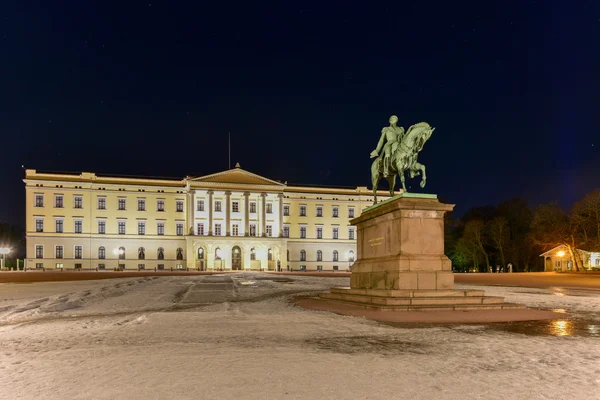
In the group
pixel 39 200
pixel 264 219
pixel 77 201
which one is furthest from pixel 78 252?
pixel 264 219

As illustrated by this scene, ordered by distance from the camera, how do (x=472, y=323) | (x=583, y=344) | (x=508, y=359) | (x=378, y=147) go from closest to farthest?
(x=508, y=359)
(x=583, y=344)
(x=472, y=323)
(x=378, y=147)

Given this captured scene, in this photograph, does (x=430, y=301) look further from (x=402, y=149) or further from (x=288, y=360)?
(x=288, y=360)

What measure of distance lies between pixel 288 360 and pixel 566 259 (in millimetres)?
69452

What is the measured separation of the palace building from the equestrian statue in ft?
198

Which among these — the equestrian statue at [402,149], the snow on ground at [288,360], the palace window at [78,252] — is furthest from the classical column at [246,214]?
the snow on ground at [288,360]

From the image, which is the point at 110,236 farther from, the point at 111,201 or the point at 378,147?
the point at 378,147

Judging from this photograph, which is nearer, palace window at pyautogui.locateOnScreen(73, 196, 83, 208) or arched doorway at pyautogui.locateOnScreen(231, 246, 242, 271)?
palace window at pyautogui.locateOnScreen(73, 196, 83, 208)

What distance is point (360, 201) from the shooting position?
8469cm

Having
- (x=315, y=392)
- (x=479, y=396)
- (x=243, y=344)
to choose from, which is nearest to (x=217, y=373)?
(x=315, y=392)

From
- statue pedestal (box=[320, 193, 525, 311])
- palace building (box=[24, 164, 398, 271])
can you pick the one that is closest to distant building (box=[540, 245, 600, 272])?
palace building (box=[24, 164, 398, 271])

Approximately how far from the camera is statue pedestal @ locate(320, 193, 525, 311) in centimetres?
1223

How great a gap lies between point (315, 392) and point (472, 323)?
20.3ft

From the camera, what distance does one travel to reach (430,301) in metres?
12.1

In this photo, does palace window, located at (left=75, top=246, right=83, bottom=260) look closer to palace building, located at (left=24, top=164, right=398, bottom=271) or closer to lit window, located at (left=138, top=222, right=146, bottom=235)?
palace building, located at (left=24, top=164, right=398, bottom=271)
